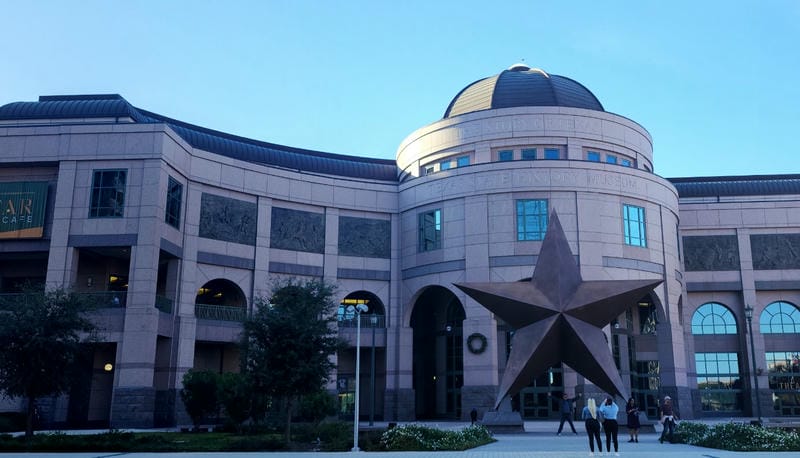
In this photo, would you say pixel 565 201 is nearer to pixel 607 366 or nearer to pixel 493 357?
pixel 493 357

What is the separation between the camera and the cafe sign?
38625 millimetres

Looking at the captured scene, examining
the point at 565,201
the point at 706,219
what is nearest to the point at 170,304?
the point at 565,201

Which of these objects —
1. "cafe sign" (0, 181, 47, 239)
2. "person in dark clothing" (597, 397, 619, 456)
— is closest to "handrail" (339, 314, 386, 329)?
"cafe sign" (0, 181, 47, 239)

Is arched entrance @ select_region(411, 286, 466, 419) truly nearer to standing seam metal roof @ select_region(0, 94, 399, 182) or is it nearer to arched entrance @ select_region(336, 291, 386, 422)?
arched entrance @ select_region(336, 291, 386, 422)

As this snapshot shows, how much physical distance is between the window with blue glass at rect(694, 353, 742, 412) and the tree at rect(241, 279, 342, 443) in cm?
3636

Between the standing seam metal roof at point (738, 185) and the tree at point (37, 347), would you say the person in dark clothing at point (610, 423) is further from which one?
the standing seam metal roof at point (738, 185)

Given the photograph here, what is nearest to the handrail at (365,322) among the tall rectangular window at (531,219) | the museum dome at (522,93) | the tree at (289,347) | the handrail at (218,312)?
the handrail at (218,312)

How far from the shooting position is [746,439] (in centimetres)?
2255

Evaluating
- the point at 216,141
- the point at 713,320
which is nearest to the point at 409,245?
the point at 216,141

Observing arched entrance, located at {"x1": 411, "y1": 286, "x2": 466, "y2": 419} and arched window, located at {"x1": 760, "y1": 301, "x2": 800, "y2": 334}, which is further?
arched window, located at {"x1": 760, "y1": 301, "x2": 800, "y2": 334}

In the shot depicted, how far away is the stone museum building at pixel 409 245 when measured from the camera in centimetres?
3891

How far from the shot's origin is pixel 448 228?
46594 millimetres

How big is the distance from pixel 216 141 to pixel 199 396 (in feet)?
73.7

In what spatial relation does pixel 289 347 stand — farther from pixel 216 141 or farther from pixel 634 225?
pixel 216 141
